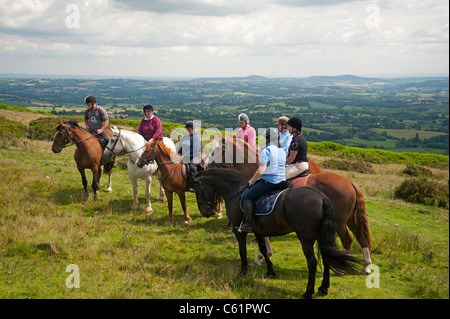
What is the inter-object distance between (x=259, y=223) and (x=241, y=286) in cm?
130

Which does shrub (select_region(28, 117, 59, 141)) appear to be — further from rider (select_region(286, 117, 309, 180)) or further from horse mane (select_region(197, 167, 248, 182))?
rider (select_region(286, 117, 309, 180))

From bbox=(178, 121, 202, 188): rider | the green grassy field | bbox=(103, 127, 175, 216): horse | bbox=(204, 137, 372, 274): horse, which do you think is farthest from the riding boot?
bbox=(103, 127, 175, 216): horse

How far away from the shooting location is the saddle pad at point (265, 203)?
582 centimetres

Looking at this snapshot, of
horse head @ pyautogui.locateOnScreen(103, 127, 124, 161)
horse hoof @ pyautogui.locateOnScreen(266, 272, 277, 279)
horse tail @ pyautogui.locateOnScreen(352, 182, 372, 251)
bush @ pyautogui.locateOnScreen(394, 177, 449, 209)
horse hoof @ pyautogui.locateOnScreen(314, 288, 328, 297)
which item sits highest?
horse head @ pyautogui.locateOnScreen(103, 127, 124, 161)

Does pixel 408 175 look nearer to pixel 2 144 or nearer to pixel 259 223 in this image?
pixel 259 223

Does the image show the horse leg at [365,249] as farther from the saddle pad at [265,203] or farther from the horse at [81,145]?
the horse at [81,145]

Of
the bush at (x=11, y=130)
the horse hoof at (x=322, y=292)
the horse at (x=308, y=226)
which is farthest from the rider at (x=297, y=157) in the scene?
the bush at (x=11, y=130)

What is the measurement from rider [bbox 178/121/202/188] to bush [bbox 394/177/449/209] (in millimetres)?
11616

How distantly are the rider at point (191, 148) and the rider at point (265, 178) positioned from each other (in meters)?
3.66

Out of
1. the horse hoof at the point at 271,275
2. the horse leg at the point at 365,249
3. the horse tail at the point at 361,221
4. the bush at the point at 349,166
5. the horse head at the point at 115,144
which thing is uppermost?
the horse head at the point at 115,144

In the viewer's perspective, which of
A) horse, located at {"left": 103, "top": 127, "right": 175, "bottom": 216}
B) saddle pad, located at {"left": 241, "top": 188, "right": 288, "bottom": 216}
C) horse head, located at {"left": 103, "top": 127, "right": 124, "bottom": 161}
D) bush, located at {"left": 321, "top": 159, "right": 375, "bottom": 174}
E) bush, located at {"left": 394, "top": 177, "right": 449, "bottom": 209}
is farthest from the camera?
bush, located at {"left": 321, "top": 159, "right": 375, "bottom": 174}

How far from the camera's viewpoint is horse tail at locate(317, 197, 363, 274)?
208 inches

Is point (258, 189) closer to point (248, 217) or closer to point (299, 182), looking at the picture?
Result: point (248, 217)
